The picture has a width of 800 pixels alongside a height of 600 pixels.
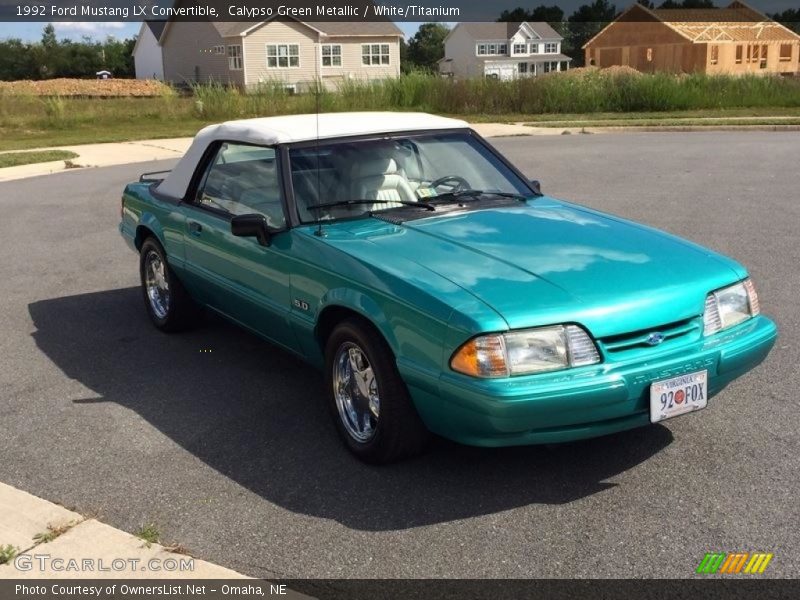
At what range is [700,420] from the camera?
188 inches

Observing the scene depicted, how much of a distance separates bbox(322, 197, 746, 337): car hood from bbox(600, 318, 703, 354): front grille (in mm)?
37

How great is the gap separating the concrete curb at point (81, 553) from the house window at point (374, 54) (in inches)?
2334

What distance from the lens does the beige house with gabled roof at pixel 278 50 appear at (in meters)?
57.3

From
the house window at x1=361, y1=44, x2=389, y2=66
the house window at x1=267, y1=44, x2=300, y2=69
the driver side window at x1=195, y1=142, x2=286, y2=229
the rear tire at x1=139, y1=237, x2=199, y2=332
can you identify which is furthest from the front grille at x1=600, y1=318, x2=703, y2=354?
the house window at x1=361, y1=44, x2=389, y2=66

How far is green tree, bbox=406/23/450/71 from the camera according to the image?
108 meters

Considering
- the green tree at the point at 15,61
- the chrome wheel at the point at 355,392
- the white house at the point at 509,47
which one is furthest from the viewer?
the white house at the point at 509,47

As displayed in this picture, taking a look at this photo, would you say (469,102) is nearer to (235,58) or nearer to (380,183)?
(380,183)

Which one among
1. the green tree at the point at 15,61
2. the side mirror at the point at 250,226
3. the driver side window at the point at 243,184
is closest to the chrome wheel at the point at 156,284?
the driver side window at the point at 243,184

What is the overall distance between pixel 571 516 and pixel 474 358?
29.8 inches

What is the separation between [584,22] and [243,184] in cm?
8793

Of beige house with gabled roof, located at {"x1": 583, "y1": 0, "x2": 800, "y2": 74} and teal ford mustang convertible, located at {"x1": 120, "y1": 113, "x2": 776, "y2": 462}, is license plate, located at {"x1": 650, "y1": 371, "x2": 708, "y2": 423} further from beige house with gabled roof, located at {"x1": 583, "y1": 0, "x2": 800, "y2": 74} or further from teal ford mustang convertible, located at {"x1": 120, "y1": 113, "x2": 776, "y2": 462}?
beige house with gabled roof, located at {"x1": 583, "y1": 0, "x2": 800, "y2": 74}

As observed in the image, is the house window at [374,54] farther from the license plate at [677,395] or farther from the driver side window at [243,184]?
the license plate at [677,395]

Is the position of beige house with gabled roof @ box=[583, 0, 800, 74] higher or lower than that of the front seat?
higher

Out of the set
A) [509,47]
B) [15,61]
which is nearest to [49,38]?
[15,61]
